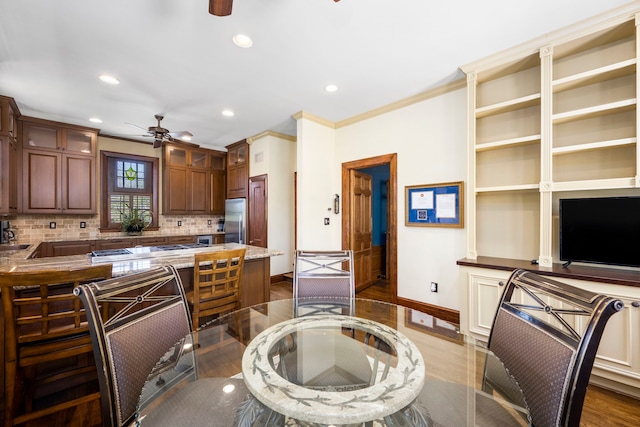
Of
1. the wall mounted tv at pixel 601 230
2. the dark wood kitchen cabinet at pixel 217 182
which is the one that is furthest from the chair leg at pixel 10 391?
the dark wood kitchen cabinet at pixel 217 182

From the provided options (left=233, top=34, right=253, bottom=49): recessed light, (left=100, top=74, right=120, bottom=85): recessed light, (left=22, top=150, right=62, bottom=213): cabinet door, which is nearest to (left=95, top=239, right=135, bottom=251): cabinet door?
(left=22, top=150, right=62, bottom=213): cabinet door

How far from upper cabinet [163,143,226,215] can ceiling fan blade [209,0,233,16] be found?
4.63 metres

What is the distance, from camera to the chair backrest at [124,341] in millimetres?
924

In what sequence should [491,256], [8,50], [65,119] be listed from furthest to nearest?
[65,119], [491,256], [8,50]

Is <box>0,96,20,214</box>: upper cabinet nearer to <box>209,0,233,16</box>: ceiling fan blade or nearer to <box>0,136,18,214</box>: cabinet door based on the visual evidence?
<box>0,136,18,214</box>: cabinet door

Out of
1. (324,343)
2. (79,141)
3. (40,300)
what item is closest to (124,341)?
(40,300)

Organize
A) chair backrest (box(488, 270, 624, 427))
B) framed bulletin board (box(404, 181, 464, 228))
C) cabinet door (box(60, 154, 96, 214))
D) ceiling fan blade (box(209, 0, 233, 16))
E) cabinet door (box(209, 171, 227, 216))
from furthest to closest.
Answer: cabinet door (box(209, 171, 227, 216))
cabinet door (box(60, 154, 96, 214))
framed bulletin board (box(404, 181, 464, 228))
ceiling fan blade (box(209, 0, 233, 16))
chair backrest (box(488, 270, 624, 427))

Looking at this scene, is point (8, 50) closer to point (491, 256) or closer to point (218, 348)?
point (218, 348)

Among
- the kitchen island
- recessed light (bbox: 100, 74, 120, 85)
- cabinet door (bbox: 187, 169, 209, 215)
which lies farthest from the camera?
cabinet door (bbox: 187, 169, 209, 215)

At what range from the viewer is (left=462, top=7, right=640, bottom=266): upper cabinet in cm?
212

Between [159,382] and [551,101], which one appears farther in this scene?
[551,101]

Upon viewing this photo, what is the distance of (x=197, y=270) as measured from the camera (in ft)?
6.55

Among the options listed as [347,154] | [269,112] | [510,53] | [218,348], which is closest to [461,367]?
[218,348]

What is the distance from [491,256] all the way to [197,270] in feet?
9.52
